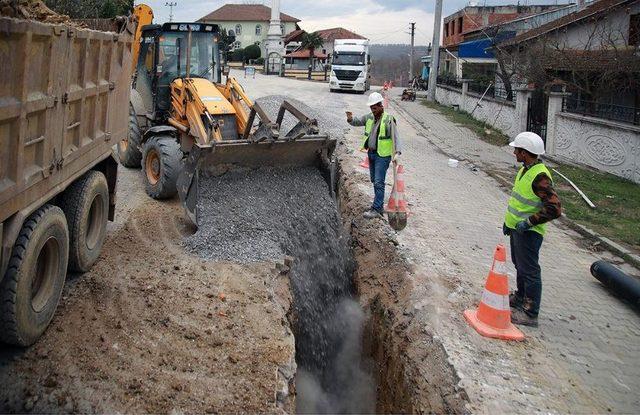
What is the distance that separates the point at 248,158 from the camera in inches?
274

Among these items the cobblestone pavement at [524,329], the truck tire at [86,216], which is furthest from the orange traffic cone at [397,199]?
the truck tire at [86,216]

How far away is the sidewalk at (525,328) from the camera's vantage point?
397 centimetres

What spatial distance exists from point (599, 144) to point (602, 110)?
110 centimetres

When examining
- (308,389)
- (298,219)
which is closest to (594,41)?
(298,219)

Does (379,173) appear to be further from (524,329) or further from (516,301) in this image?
(524,329)

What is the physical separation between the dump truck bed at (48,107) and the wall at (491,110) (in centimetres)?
1364

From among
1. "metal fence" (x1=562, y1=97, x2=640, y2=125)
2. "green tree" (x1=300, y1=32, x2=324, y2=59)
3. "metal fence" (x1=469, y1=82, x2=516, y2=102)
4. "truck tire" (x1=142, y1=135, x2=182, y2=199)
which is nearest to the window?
"metal fence" (x1=562, y1=97, x2=640, y2=125)

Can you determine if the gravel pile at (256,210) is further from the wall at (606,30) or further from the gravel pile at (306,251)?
the wall at (606,30)

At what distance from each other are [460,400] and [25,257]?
3209 mm

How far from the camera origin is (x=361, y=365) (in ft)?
19.5

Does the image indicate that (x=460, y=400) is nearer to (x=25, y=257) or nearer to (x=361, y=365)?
(x=361, y=365)

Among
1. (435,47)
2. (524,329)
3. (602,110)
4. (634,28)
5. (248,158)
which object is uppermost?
(435,47)

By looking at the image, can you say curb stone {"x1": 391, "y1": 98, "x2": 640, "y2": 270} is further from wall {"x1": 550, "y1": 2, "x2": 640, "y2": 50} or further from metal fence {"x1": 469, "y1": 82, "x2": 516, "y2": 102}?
metal fence {"x1": 469, "y1": 82, "x2": 516, "y2": 102}

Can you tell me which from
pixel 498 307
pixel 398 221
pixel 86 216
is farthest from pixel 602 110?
pixel 86 216
